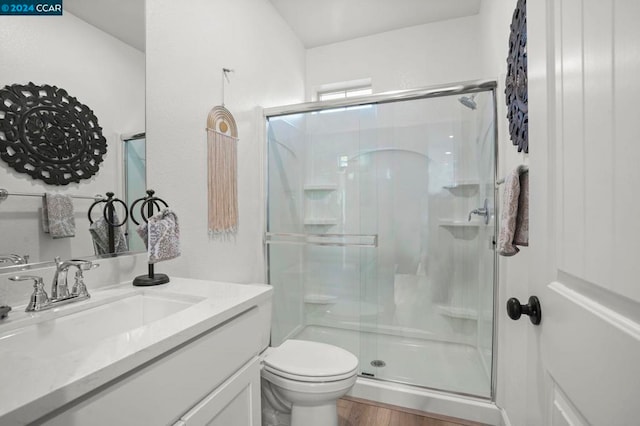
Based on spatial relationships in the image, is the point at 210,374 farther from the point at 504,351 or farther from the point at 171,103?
the point at 504,351

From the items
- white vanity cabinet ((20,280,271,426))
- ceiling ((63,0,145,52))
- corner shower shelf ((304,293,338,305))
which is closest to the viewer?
white vanity cabinet ((20,280,271,426))

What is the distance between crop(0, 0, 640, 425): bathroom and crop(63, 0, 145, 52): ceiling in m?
0.06

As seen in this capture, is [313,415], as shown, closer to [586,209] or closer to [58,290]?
[58,290]

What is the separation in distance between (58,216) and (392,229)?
1779mm

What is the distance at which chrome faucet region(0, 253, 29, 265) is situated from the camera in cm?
83

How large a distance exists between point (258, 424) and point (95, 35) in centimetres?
157

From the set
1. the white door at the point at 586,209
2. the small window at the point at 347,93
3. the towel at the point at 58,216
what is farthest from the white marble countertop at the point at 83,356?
the small window at the point at 347,93

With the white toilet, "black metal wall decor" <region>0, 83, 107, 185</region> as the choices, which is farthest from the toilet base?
"black metal wall decor" <region>0, 83, 107, 185</region>

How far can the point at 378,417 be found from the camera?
1629 millimetres

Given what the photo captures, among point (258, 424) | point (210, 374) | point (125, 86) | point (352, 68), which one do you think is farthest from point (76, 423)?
point (352, 68)

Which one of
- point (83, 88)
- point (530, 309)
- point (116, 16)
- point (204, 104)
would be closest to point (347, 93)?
point (204, 104)

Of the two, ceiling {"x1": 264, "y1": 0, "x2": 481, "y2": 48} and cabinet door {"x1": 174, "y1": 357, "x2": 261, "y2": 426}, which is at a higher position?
ceiling {"x1": 264, "y1": 0, "x2": 481, "y2": 48}

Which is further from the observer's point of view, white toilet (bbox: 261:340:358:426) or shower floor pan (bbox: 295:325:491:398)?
shower floor pan (bbox: 295:325:491:398)

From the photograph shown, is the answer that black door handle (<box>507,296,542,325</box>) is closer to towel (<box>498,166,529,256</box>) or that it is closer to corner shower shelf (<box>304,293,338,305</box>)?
towel (<box>498,166,529,256</box>)
